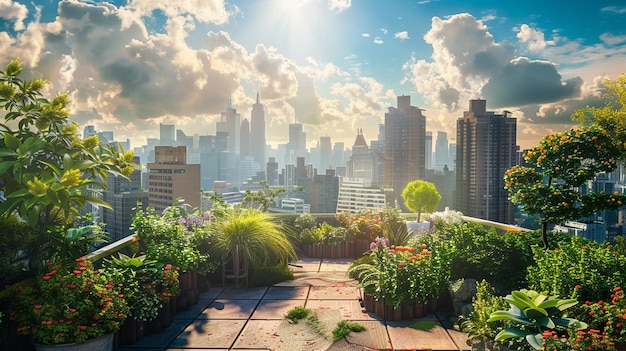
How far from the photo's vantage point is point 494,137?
3092 centimetres

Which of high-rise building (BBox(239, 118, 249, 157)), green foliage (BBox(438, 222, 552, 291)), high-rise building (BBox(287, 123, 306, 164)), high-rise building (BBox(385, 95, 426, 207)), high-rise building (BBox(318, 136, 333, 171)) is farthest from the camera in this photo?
high-rise building (BBox(239, 118, 249, 157))

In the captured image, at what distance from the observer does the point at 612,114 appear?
702 centimetres

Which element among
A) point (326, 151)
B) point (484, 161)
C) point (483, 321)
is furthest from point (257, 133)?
point (483, 321)

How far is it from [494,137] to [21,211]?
103 ft

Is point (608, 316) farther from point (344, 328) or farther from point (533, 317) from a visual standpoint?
point (344, 328)

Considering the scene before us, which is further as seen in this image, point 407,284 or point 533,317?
point 407,284

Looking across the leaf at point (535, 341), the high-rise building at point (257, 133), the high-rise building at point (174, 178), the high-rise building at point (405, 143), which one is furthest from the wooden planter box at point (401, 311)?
the high-rise building at point (257, 133)

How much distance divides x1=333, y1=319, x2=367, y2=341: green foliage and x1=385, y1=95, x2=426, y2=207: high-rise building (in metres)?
50.7

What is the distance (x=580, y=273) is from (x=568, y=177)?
1.97 metres

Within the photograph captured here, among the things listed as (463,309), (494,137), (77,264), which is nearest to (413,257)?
(463,309)

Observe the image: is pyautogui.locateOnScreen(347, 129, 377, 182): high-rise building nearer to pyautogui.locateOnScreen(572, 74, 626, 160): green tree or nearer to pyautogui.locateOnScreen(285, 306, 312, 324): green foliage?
pyautogui.locateOnScreen(572, 74, 626, 160): green tree

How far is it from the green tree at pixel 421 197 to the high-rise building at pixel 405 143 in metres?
44.6

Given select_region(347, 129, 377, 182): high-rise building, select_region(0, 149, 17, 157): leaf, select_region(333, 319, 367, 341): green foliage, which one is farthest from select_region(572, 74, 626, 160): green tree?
select_region(347, 129, 377, 182): high-rise building

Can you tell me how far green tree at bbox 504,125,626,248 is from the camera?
5852 mm
